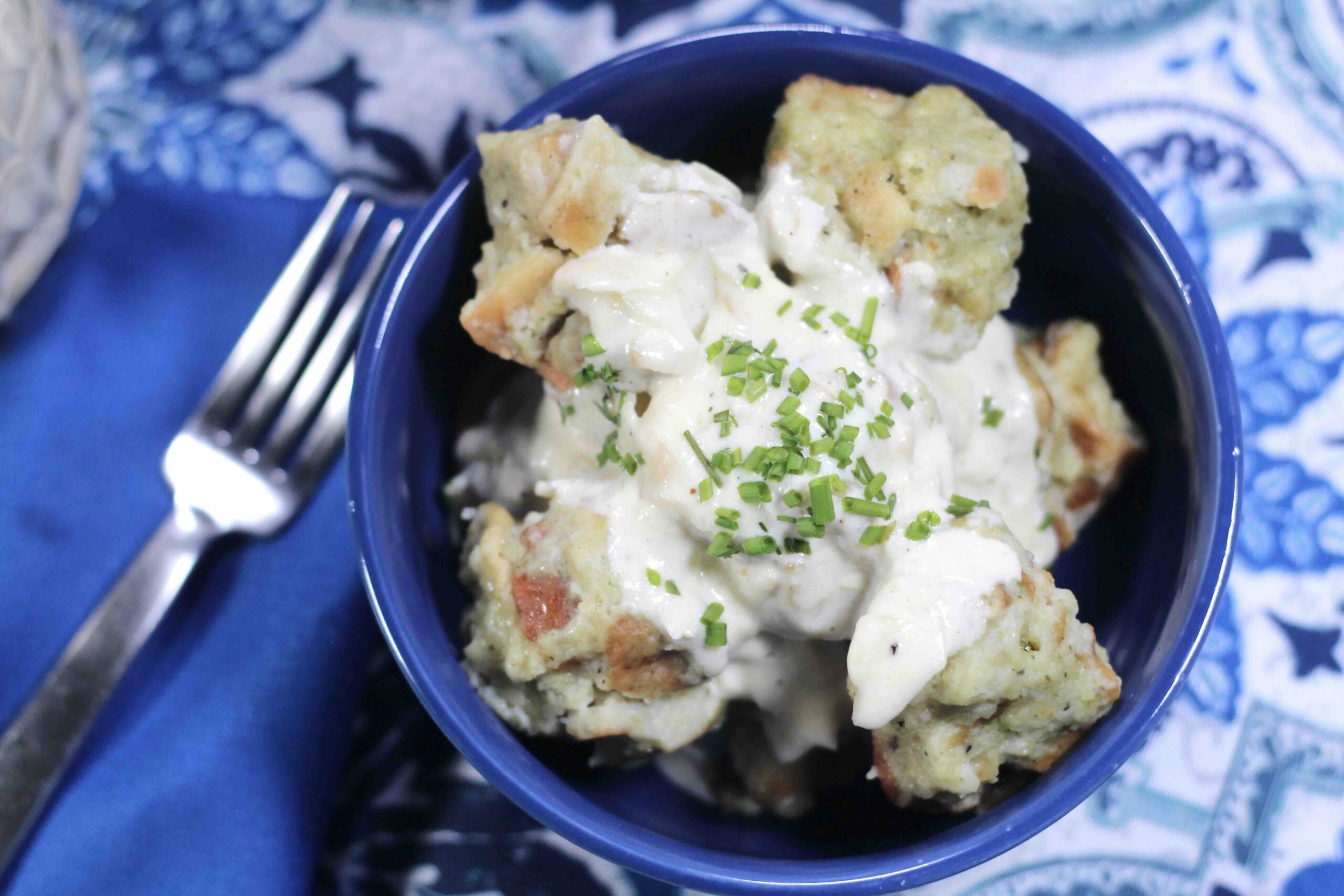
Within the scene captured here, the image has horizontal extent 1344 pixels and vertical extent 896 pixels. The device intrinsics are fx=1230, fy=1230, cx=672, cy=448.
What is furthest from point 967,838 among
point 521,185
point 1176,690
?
point 521,185

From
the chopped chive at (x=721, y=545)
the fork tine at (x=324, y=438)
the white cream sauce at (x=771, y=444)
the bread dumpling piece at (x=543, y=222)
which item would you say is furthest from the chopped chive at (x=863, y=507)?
the fork tine at (x=324, y=438)

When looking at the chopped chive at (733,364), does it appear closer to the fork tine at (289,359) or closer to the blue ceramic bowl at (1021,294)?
the blue ceramic bowl at (1021,294)

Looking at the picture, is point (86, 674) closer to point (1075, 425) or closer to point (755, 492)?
point (755, 492)

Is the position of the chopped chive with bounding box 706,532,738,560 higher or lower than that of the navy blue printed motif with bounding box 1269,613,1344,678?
higher

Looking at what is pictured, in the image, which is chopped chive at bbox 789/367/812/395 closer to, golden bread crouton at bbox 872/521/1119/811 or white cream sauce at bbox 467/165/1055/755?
white cream sauce at bbox 467/165/1055/755

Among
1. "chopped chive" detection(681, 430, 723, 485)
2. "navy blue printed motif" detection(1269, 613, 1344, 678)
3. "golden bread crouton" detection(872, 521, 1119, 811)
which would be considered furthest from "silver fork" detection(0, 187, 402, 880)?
"navy blue printed motif" detection(1269, 613, 1344, 678)

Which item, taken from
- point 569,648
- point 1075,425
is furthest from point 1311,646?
point 569,648
